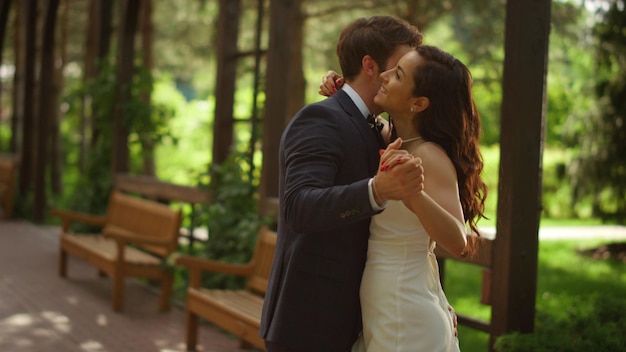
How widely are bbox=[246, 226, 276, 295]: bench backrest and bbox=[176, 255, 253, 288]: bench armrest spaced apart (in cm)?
6

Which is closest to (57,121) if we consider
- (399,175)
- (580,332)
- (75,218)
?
(75,218)

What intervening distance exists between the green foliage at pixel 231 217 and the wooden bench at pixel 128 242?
37 cm

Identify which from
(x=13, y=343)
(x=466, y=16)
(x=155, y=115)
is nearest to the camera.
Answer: (x=13, y=343)

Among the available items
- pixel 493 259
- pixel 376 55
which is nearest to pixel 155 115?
pixel 493 259

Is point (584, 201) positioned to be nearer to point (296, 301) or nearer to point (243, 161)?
point (243, 161)

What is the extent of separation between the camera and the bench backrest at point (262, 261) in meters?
6.16

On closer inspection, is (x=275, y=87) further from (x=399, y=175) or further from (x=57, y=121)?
(x=57, y=121)

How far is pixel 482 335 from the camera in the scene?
7.22 meters

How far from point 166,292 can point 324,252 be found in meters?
5.22

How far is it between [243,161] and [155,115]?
2.82 m

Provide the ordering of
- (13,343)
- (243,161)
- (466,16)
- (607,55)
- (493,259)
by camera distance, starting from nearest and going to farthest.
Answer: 1. (493,259)
2. (13,343)
3. (243,161)
4. (607,55)
5. (466,16)

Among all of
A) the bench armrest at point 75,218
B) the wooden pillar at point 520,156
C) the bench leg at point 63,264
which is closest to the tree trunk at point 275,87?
the wooden pillar at point 520,156

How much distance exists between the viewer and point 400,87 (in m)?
2.61

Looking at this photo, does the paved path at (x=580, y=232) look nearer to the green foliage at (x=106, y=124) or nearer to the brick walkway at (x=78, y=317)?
the green foliage at (x=106, y=124)
